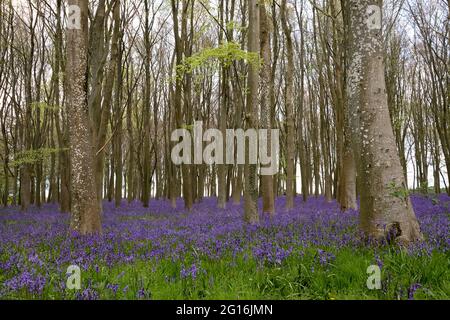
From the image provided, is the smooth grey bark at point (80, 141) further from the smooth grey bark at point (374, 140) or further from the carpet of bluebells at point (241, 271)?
the smooth grey bark at point (374, 140)

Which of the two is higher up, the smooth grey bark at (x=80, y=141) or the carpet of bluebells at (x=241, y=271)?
the smooth grey bark at (x=80, y=141)

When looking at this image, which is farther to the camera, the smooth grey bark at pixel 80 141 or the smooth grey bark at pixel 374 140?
the smooth grey bark at pixel 80 141

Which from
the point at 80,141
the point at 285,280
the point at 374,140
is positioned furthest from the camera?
the point at 80,141

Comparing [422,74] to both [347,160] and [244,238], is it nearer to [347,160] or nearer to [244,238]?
[347,160]

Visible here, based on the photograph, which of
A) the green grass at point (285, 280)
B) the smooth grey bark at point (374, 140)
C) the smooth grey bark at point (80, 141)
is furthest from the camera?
the smooth grey bark at point (80, 141)

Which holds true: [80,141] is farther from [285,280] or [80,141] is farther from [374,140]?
[374,140]

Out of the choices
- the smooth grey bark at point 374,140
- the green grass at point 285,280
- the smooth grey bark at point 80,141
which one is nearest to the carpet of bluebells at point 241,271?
the green grass at point 285,280

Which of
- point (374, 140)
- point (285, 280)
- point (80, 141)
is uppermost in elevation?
point (80, 141)

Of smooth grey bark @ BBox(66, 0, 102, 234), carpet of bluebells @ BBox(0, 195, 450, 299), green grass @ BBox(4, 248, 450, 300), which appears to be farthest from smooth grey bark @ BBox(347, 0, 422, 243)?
smooth grey bark @ BBox(66, 0, 102, 234)

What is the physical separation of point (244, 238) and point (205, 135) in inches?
761

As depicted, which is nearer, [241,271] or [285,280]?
[285,280]

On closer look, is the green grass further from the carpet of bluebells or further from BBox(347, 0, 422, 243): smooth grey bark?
BBox(347, 0, 422, 243): smooth grey bark

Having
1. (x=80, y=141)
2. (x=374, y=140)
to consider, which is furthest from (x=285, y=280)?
(x=80, y=141)
